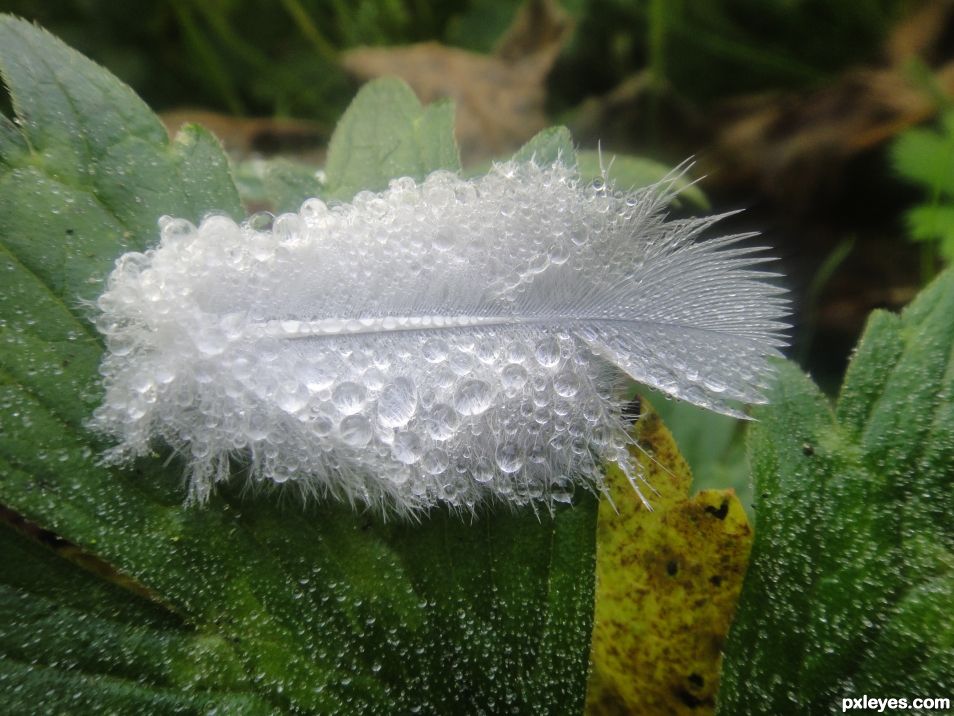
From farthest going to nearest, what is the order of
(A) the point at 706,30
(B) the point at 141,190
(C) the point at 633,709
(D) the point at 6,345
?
(A) the point at 706,30
(C) the point at 633,709
(B) the point at 141,190
(D) the point at 6,345

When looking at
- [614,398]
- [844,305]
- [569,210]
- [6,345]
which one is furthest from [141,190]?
[844,305]

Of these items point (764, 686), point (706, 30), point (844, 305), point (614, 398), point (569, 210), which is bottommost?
point (764, 686)

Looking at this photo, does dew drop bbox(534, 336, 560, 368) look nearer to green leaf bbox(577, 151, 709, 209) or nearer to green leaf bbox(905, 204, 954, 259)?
green leaf bbox(577, 151, 709, 209)

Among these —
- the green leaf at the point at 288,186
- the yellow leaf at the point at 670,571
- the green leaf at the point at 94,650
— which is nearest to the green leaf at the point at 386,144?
the green leaf at the point at 288,186

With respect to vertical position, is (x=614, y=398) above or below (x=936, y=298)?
below

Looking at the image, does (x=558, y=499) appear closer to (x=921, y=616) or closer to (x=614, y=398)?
(x=614, y=398)

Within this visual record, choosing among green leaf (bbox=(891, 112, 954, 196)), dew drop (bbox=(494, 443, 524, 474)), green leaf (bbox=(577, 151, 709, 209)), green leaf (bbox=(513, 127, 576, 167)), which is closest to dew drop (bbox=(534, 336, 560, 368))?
dew drop (bbox=(494, 443, 524, 474))
